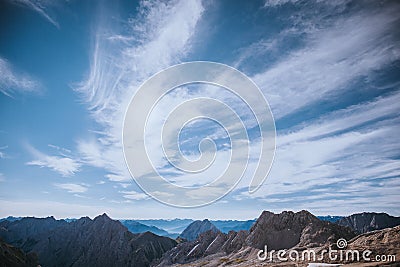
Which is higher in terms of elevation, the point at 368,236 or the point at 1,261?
the point at 368,236

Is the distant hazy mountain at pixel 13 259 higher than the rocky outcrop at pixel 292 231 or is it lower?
lower

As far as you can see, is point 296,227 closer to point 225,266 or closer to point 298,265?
point 225,266

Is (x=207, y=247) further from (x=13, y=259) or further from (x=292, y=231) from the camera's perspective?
(x=13, y=259)

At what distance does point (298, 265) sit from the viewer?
85.0 metres

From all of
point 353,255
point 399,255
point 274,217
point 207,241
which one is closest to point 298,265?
point 353,255

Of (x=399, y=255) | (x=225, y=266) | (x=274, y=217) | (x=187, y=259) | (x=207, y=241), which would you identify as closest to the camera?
(x=399, y=255)

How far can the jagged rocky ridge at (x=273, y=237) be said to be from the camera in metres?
130

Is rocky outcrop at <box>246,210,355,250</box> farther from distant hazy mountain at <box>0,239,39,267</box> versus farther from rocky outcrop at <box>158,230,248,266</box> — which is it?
distant hazy mountain at <box>0,239,39,267</box>

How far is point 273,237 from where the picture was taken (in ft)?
480

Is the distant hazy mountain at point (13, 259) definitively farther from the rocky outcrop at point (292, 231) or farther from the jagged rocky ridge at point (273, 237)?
the rocky outcrop at point (292, 231)

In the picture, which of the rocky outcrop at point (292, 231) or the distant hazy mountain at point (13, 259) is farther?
the rocky outcrop at point (292, 231)

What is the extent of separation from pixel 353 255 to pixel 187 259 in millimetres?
118033

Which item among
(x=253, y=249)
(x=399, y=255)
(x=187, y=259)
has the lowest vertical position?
(x=187, y=259)

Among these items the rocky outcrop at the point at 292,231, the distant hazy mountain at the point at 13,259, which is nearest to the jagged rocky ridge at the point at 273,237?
the rocky outcrop at the point at 292,231
